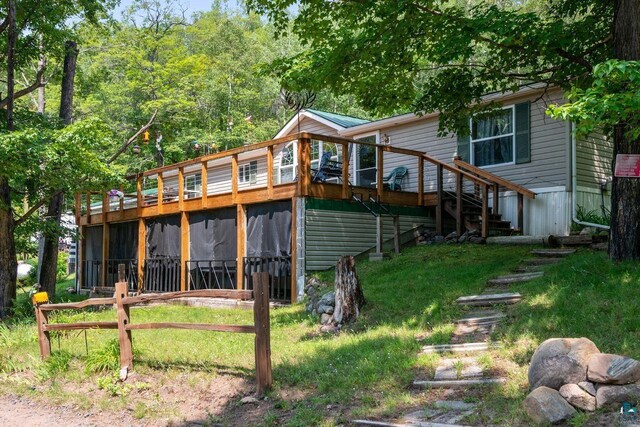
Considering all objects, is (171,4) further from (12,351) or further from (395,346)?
(395,346)

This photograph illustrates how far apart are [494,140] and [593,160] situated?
7.58ft

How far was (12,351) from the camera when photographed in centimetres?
923

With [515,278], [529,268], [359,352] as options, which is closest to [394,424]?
[359,352]

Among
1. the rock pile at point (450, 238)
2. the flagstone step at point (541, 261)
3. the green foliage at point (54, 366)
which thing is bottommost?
the green foliage at point (54, 366)

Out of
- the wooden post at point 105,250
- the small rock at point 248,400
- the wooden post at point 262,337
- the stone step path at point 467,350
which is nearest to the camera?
the stone step path at point 467,350

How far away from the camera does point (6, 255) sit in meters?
13.5

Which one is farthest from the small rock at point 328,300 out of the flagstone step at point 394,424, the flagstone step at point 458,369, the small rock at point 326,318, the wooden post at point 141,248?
the wooden post at point 141,248

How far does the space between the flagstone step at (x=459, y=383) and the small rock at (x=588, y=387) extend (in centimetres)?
85

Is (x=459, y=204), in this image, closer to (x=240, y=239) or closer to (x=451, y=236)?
(x=451, y=236)

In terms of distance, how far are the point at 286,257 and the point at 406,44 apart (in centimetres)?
482

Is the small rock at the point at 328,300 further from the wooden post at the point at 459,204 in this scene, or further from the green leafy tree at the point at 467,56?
the wooden post at the point at 459,204

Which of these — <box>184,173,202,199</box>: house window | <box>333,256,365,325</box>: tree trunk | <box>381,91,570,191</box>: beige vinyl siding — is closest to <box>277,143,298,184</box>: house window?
<box>184,173,202,199</box>: house window

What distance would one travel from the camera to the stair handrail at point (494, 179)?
13.2 meters

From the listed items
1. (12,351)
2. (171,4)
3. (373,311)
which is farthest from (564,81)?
(171,4)
